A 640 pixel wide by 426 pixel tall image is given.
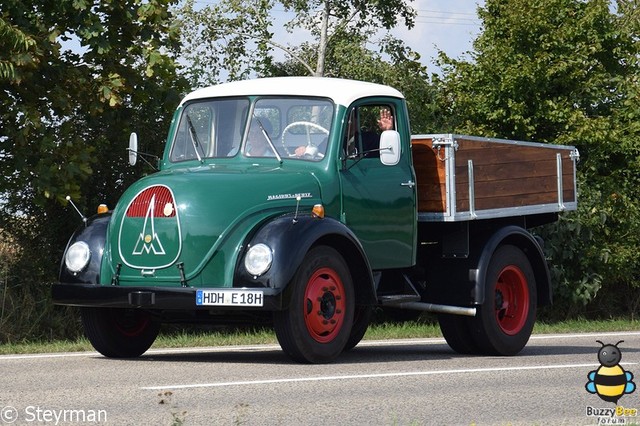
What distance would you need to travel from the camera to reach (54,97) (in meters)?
18.0

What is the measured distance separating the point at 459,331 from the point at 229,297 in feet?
11.4

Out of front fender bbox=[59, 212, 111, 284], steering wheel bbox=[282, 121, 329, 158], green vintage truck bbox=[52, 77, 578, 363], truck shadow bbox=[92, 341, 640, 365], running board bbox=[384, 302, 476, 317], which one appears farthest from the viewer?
running board bbox=[384, 302, 476, 317]

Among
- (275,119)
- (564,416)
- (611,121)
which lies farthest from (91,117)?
(564,416)

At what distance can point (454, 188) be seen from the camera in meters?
12.9

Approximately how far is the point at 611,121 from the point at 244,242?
15.6 meters

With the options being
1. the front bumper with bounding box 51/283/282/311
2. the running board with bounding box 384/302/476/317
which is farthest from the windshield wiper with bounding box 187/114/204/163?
the running board with bounding box 384/302/476/317

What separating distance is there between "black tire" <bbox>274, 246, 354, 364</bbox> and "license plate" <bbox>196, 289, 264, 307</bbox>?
313 millimetres

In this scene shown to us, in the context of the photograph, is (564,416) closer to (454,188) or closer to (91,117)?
(454,188)

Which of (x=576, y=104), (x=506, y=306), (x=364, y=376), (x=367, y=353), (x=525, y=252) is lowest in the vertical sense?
(x=367, y=353)

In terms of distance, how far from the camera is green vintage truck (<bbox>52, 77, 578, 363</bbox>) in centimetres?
1101

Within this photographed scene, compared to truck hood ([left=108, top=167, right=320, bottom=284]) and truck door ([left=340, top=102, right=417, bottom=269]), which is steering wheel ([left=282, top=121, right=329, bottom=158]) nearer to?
truck door ([left=340, top=102, right=417, bottom=269])

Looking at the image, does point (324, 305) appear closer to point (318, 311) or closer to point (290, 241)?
point (318, 311)

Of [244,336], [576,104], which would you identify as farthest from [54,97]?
[576,104]

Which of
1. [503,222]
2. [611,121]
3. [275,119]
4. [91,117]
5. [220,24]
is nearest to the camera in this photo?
[275,119]
